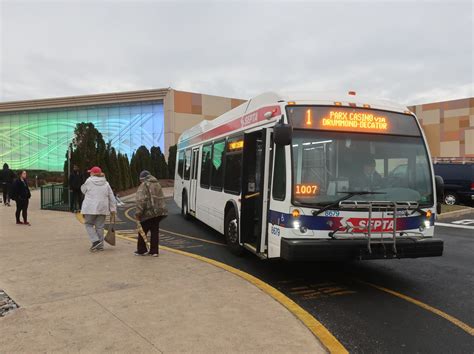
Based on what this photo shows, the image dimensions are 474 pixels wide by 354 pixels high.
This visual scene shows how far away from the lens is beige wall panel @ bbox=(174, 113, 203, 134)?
44812mm

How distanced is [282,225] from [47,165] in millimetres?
54397

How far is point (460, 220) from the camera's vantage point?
49.1 feet

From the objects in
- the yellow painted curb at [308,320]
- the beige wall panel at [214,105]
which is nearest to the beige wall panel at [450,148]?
the beige wall panel at [214,105]

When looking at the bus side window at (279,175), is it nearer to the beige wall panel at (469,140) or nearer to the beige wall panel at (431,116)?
the beige wall panel at (469,140)

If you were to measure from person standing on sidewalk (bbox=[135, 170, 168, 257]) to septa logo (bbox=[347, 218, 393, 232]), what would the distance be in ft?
11.5

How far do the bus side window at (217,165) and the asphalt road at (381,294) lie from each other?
1.39 metres

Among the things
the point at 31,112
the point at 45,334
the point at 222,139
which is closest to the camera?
the point at 45,334

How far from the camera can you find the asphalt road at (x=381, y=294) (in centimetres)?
427

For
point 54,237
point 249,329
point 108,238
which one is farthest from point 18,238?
point 249,329

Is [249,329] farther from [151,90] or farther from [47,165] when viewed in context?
[47,165]

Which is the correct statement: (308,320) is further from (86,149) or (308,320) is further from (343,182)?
(86,149)

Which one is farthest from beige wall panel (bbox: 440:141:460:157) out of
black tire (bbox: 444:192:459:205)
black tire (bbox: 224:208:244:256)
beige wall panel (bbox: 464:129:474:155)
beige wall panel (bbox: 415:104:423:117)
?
black tire (bbox: 224:208:244:256)

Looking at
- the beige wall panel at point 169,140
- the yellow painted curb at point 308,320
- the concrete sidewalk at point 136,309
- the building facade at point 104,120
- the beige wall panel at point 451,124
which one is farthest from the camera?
the building facade at point 104,120

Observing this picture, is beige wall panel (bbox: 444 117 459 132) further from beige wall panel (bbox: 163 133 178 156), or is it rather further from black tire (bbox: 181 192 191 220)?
black tire (bbox: 181 192 191 220)
